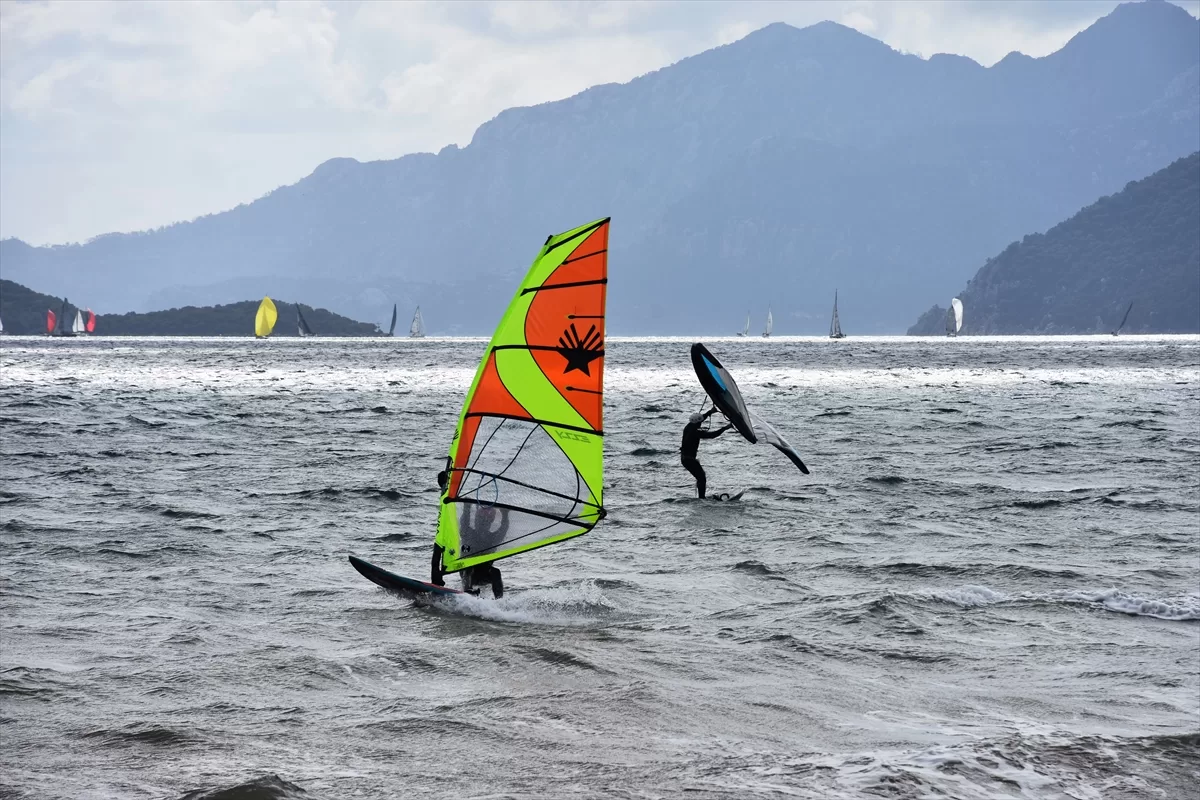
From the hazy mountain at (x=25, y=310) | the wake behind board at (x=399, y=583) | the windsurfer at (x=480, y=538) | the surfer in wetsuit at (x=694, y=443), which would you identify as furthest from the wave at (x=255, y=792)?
the hazy mountain at (x=25, y=310)

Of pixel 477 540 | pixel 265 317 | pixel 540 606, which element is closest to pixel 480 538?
pixel 477 540

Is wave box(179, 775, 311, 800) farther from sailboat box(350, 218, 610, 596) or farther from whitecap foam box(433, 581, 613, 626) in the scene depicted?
sailboat box(350, 218, 610, 596)

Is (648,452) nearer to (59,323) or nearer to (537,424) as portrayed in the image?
(537,424)

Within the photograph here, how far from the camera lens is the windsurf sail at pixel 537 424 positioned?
452 inches

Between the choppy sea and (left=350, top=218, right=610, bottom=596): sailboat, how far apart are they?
0.71m

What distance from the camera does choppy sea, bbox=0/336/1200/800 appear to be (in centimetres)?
708

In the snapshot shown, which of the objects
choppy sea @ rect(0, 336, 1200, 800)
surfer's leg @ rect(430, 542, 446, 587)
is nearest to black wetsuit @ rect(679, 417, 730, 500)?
choppy sea @ rect(0, 336, 1200, 800)

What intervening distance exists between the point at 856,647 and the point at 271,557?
24.0 ft

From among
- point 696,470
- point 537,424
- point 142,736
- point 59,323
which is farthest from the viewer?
point 59,323

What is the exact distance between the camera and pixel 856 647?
9992 mm

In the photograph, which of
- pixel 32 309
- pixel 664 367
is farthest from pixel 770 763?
pixel 32 309

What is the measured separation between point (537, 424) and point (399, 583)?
2173 millimetres

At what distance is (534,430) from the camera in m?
11.7

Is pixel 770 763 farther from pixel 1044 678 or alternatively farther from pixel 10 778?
pixel 10 778
